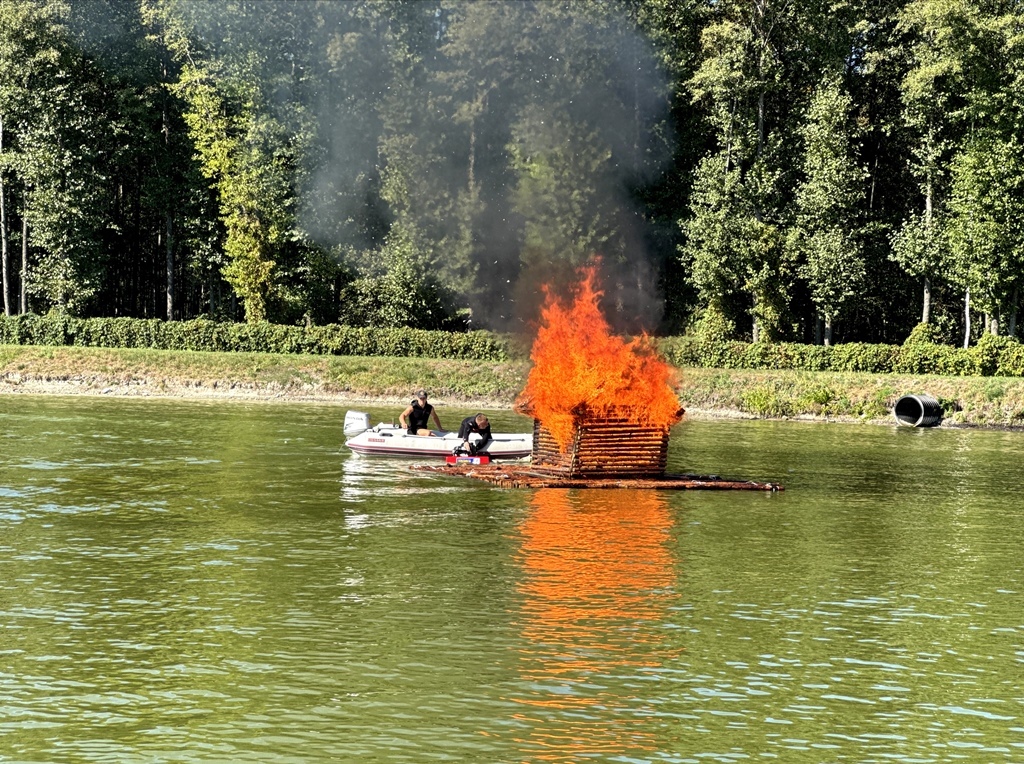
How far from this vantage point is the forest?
5778 centimetres

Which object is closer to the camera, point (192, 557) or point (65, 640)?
point (65, 640)

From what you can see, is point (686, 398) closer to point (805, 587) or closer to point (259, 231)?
point (259, 231)

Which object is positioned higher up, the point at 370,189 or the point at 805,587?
the point at 370,189

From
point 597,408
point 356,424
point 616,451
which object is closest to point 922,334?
point 356,424

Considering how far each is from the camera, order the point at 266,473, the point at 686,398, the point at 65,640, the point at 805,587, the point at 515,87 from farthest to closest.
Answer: the point at 686,398, the point at 515,87, the point at 266,473, the point at 805,587, the point at 65,640

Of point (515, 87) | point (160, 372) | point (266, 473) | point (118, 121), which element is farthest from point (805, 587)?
point (118, 121)

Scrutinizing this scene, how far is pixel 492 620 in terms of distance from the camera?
658 inches

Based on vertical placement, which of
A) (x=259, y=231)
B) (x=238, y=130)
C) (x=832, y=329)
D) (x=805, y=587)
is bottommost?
(x=805, y=587)

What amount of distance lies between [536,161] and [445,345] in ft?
45.1

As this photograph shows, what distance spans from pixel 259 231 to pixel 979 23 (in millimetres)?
37551

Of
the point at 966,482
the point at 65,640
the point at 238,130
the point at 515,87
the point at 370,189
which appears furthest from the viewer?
the point at 238,130

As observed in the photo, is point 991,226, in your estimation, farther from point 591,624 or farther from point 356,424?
point 591,624

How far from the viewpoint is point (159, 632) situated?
618 inches

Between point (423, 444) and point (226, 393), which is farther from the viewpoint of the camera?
point (226, 393)
